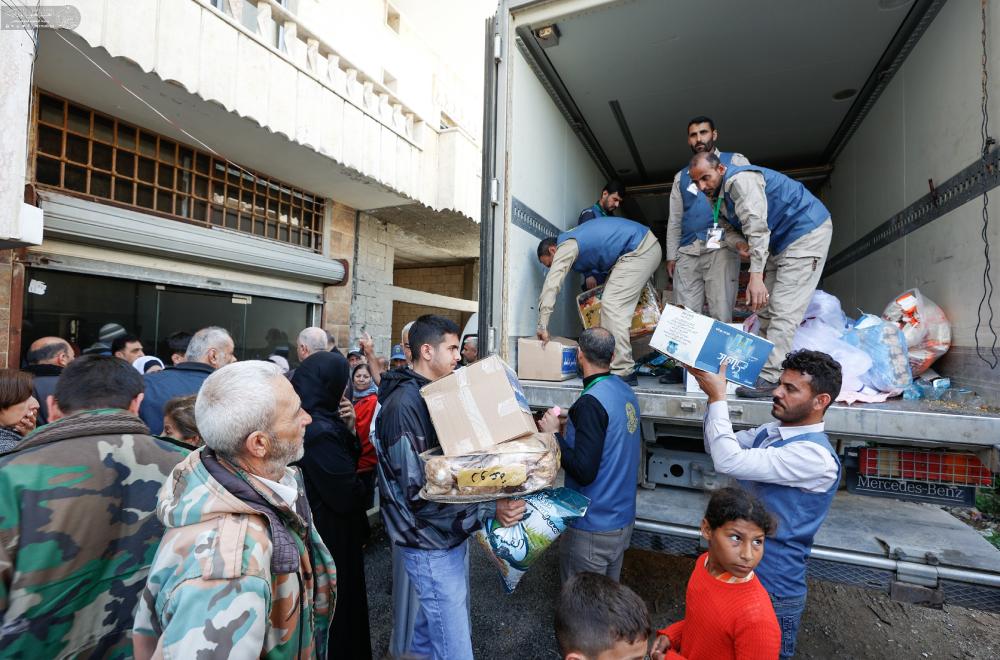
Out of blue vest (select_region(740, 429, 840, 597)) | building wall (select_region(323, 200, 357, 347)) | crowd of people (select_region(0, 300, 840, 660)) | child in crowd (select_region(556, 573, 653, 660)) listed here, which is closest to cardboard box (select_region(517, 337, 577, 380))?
crowd of people (select_region(0, 300, 840, 660))

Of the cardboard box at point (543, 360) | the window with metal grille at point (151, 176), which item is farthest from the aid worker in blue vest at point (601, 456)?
the window with metal grille at point (151, 176)

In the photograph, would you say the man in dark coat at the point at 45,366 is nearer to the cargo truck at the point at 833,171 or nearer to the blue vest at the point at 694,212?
the cargo truck at the point at 833,171

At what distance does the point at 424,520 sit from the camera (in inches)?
73.1

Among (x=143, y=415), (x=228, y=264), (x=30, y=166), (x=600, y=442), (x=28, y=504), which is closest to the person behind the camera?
(x=28, y=504)

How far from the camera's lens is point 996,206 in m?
2.16

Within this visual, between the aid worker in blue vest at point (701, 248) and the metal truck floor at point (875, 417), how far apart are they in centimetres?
104

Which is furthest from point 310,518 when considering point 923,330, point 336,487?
point 923,330

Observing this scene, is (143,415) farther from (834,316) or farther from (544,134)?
(834,316)

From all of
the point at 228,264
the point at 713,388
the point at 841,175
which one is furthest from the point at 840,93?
the point at 228,264

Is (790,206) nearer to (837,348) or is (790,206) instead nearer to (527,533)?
(837,348)

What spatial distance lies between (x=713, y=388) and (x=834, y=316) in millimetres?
1694

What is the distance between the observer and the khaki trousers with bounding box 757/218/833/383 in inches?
109

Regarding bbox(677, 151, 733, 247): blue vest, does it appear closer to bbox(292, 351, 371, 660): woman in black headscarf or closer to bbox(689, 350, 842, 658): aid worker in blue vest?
bbox(689, 350, 842, 658): aid worker in blue vest

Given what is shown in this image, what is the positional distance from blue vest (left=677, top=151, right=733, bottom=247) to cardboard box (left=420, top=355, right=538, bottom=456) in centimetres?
218
